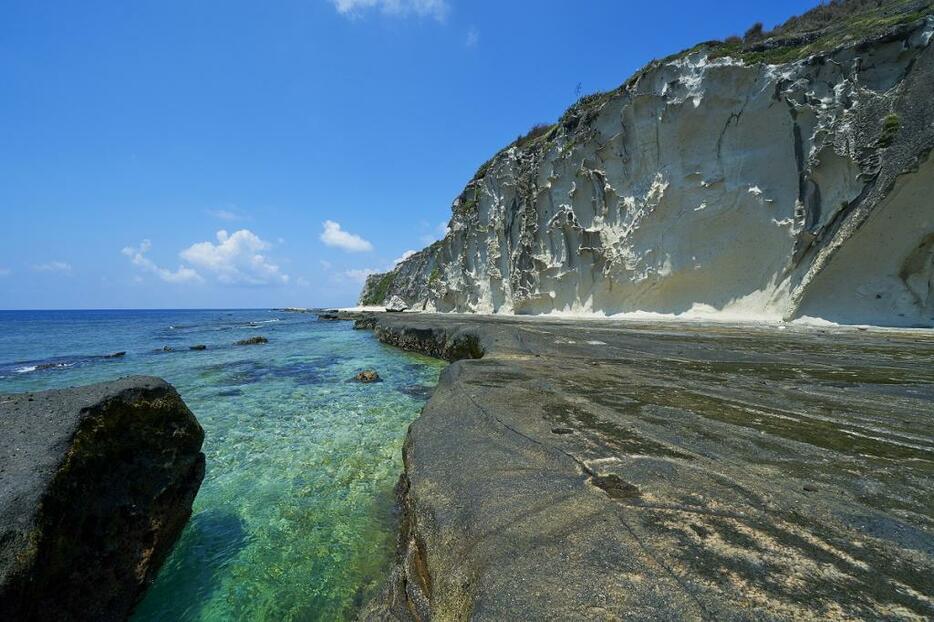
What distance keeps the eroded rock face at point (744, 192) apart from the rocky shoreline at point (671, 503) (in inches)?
563

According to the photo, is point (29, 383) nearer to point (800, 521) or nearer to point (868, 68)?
point (800, 521)

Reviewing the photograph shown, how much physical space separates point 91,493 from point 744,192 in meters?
26.2

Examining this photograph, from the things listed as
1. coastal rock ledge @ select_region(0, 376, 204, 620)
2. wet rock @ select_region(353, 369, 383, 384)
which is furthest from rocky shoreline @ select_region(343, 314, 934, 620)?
wet rock @ select_region(353, 369, 383, 384)

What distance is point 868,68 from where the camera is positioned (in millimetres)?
17188

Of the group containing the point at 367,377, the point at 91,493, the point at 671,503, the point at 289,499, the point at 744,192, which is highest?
the point at 744,192

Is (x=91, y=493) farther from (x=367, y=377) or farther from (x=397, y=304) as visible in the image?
(x=397, y=304)

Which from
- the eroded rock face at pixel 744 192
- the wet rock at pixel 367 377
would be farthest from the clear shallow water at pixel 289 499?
the eroded rock face at pixel 744 192

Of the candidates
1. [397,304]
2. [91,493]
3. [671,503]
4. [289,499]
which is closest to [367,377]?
[289,499]

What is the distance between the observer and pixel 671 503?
272 cm

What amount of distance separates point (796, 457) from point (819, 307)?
18.8 metres

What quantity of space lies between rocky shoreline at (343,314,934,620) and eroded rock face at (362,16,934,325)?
563 inches

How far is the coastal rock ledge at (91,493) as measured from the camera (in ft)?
9.44

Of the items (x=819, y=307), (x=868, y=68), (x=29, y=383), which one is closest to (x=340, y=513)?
(x=29, y=383)

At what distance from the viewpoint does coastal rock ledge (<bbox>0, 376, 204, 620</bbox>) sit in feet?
9.44
